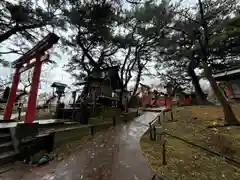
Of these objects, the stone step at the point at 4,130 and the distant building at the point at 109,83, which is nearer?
the stone step at the point at 4,130

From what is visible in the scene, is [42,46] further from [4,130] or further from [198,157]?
[198,157]

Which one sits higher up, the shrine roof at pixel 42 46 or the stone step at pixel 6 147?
the shrine roof at pixel 42 46

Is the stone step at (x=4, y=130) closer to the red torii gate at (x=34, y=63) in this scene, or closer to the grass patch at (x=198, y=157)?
the red torii gate at (x=34, y=63)

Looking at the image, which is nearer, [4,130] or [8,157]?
[8,157]

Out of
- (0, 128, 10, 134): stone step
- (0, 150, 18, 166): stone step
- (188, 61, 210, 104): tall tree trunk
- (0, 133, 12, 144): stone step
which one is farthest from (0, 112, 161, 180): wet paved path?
(188, 61, 210, 104): tall tree trunk

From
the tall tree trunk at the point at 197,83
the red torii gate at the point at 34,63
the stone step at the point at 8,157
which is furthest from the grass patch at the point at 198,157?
the tall tree trunk at the point at 197,83

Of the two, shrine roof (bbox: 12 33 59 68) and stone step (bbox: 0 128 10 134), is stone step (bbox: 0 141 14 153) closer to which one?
stone step (bbox: 0 128 10 134)

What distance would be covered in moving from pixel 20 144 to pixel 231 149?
676 centimetres

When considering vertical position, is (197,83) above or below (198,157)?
above

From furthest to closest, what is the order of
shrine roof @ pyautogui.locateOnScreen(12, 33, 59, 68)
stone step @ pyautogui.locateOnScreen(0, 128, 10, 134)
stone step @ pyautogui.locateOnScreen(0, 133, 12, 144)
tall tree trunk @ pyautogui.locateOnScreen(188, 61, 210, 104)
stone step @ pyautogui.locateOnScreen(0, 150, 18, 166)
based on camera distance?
tall tree trunk @ pyautogui.locateOnScreen(188, 61, 210, 104) → shrine roof @ pyautogui.locateOnScreen(12, 33, 59, 68) → stone step @ pyautogui.locateOnScreen(0, 128, 10, 134) → stone step @ pyautogui.locateOnScreen(0, 133, 12, 144) → stone step @ pyautogui.locateOnScreen(0, 150, 18, 166)

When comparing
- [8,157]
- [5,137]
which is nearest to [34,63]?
[5,137]

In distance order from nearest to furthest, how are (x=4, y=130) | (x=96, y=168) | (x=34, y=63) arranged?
(x=96, y=168) → (x=4, y=130) → (x=34, y=63)

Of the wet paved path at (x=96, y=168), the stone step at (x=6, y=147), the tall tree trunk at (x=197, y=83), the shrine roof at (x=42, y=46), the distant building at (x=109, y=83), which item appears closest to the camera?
the wet paved path at (x=96, y=168)

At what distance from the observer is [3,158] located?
443 cm
